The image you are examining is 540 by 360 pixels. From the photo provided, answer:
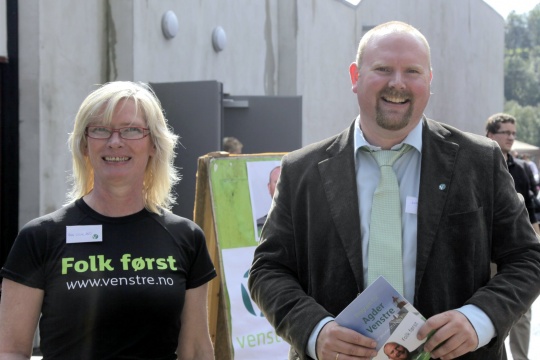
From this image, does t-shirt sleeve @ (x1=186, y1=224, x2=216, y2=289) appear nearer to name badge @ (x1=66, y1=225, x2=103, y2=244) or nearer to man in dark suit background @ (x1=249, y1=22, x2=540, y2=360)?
man in dark suit background @ (x1=249, y1=22, x2=540, y2=360)

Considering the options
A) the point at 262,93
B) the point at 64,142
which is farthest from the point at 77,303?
the point at 262,93

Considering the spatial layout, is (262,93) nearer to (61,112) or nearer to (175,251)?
(61,112)

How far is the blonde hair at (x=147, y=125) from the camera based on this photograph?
2723mm

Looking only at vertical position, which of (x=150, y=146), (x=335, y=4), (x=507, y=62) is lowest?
(x=150, y=146)

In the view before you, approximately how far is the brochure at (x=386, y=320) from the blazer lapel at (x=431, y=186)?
171 millimetres

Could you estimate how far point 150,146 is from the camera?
285 centimetres

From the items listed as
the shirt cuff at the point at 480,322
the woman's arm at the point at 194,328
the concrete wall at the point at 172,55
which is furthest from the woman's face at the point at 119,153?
the concrete wall at the point at 172,55

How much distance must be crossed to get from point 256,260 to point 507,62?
13415 centimetres

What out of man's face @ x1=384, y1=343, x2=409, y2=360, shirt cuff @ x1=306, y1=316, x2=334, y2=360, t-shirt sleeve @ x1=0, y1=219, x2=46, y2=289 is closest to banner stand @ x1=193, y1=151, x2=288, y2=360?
t-shirt sleeve @ x1=0, y1=219, x2=46, y2=289

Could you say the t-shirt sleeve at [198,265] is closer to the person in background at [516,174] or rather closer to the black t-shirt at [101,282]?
the black t-shirt at [101,282]

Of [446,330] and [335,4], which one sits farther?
[335,4]

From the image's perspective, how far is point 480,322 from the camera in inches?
94.5

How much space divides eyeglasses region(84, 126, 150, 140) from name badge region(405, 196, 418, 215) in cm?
89

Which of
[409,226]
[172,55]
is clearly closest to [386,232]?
[409,226]
